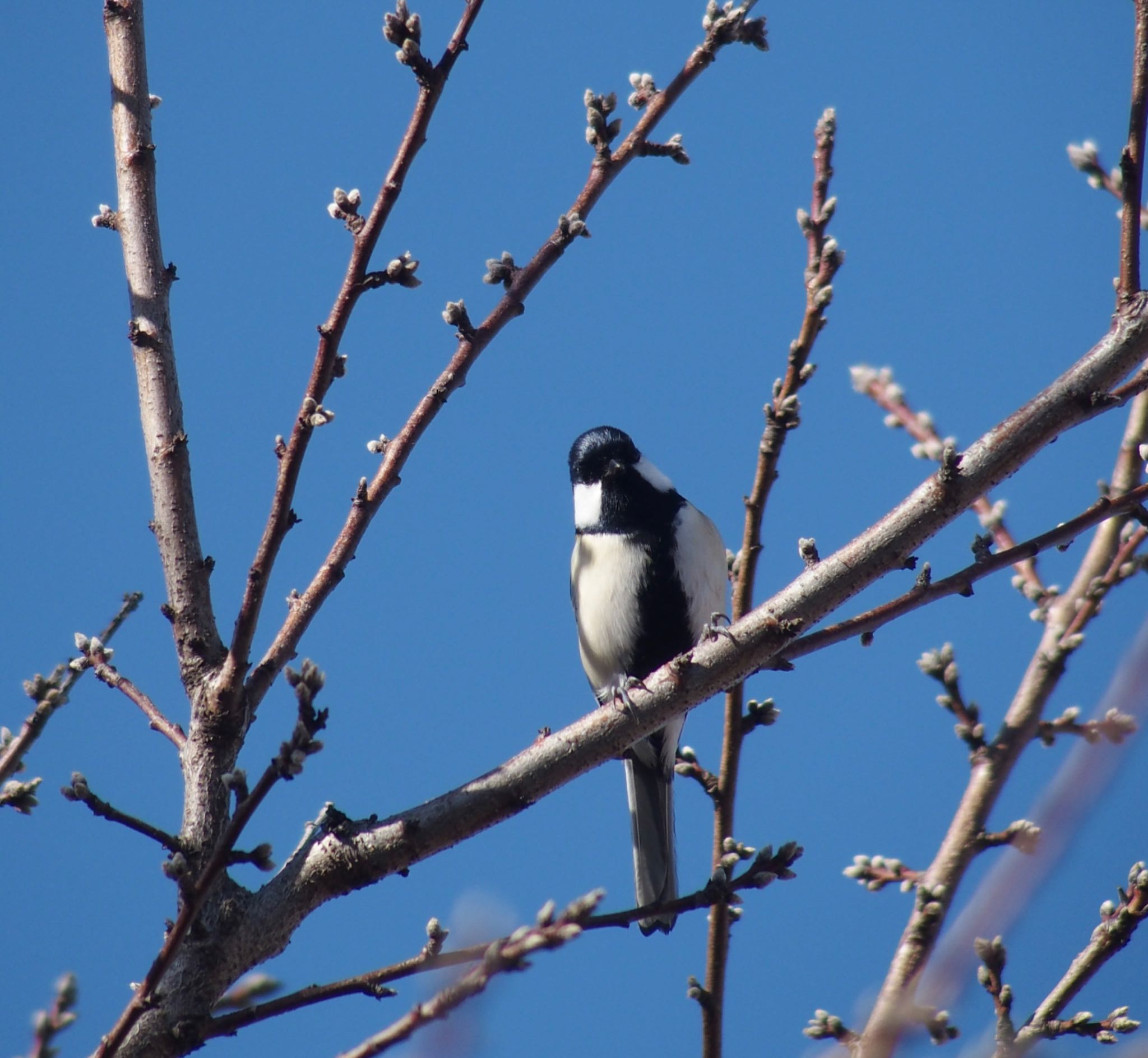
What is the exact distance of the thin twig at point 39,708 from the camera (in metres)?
2.27

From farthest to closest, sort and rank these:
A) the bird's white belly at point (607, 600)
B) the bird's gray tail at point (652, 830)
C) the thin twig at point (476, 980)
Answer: the bird's white belly at point (607, 600)
the bird's gray tail at point (652, 830)
the thin twig at point (476, 980)

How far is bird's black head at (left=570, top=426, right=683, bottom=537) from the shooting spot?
13.6ft

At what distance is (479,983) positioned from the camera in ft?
4.94

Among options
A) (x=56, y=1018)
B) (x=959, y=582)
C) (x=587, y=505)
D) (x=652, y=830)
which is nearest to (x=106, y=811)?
(x=56, y=1018)

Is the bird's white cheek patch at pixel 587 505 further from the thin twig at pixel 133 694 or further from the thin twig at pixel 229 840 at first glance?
the thin twig at pixel 229 840

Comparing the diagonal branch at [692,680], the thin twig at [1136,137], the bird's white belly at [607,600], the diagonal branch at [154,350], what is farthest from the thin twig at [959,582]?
the bird's white belly at [607,600]

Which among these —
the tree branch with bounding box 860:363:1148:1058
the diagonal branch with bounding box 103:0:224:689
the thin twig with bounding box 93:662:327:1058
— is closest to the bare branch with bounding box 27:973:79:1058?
the thin twig with bounding box 93:662:327:1058

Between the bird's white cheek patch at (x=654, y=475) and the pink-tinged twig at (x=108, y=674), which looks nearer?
the pink-tinged twig at (x=108, y=674)

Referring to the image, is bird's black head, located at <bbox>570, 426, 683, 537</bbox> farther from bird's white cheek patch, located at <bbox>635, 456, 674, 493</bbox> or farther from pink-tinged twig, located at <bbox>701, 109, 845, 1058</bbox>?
pink-tinged twig, located at <bbox>701, 109, 845, 1058</bbox>

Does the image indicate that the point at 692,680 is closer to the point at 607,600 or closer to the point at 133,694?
the point at 133,694

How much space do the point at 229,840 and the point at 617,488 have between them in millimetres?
2843

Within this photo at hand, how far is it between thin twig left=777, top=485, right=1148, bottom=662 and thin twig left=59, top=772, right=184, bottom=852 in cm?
108

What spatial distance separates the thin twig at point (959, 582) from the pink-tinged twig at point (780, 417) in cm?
50

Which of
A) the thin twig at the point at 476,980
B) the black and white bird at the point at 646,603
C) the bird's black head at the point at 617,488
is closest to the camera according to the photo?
the thin twig at the point at 476,980
